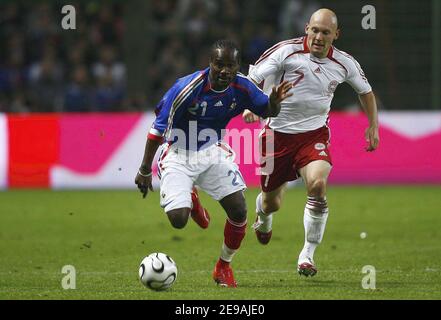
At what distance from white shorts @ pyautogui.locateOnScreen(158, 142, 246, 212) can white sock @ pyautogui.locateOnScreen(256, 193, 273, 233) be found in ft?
5.21

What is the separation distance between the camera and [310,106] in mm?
9469

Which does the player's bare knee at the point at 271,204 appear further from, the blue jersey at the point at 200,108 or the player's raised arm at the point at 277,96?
the player's raised arm at the point at 277,96

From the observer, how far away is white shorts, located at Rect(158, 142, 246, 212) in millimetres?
8469

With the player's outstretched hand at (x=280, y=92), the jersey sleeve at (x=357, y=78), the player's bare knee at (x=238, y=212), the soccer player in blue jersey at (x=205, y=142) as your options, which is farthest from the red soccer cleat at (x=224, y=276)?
the jersey sleeve at (x=357, y=78)

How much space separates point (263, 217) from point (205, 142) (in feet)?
6.27

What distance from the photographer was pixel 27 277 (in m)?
9.20

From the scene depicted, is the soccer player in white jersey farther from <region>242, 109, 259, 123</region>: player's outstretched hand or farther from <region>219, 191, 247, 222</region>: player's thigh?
<region>219, 191, 247, 222</region>: player's thigh

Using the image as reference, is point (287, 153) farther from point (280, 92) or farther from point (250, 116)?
point (280, 92)

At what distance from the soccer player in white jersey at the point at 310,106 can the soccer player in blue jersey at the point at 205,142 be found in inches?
17.1

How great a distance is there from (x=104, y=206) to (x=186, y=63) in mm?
5985

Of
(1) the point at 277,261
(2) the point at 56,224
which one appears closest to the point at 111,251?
(1) the point at 277,261

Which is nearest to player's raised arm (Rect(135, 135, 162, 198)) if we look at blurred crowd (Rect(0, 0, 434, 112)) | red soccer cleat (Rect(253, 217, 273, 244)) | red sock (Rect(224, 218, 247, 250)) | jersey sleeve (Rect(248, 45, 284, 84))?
red sock (Rect(224, 218, 247, 250))

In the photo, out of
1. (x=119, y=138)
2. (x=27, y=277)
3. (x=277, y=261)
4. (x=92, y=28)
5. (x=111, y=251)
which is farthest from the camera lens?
(x=92, y=28)
